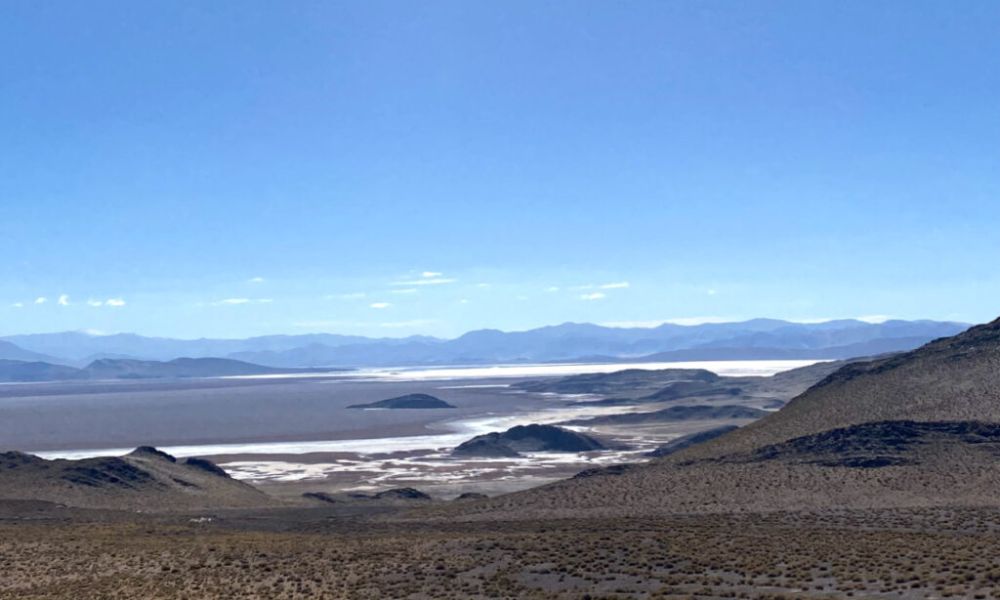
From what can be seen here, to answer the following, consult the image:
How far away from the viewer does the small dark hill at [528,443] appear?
93688 millimetres

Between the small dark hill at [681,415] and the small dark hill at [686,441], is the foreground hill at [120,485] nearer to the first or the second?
the small dark hill at [686,441]

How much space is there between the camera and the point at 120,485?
2282 inches

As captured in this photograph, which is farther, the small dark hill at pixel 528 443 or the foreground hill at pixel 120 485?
the small dark hill at pixel 528 443

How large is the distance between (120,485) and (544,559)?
119 ft

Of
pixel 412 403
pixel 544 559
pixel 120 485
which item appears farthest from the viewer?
pixel 412 403

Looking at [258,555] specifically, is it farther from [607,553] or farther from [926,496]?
[926,496]

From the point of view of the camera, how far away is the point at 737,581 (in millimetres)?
26516

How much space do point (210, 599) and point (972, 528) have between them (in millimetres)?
24444

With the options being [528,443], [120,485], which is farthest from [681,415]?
[120,485]

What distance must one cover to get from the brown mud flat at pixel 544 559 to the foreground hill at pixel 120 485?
15.4 metres

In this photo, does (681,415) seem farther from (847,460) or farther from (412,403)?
(847,460)

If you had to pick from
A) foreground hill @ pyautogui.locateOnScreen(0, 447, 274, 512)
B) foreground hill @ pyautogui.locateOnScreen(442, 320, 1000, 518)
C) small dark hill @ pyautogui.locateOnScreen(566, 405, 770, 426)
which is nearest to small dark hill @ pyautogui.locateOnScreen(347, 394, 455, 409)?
small dark hill @ pyautogui.locateOnScreen(566, 405, 770, 426)

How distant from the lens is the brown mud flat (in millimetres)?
26297

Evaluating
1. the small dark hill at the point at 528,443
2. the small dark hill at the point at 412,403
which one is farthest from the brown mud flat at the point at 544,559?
the small dark hill at the point at 412,403
